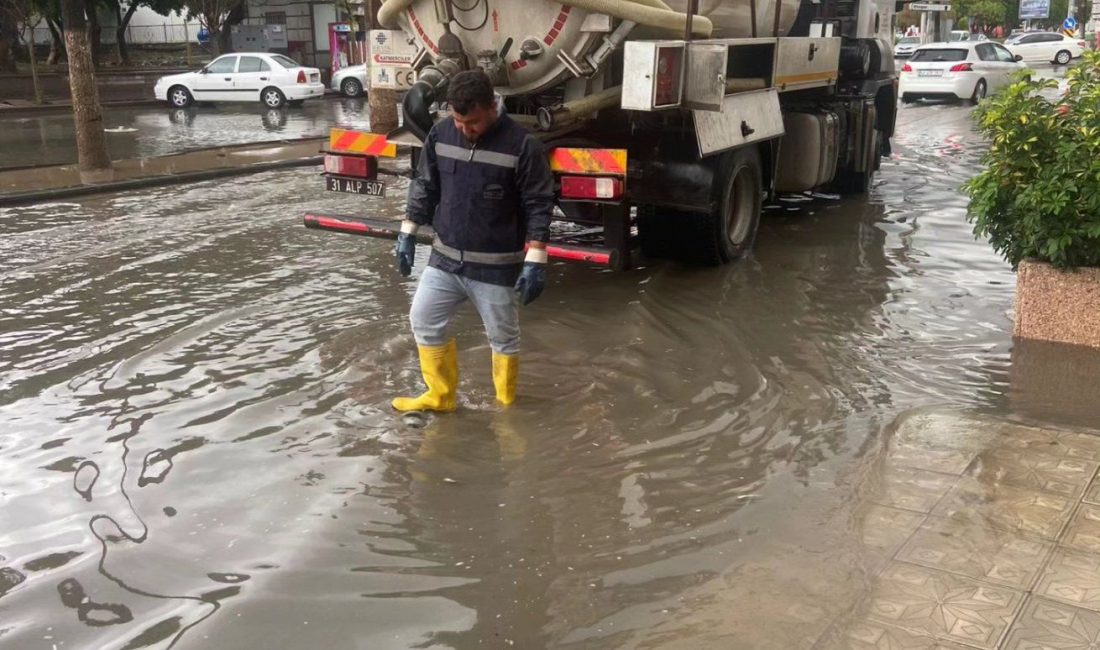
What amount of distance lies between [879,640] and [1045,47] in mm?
43407

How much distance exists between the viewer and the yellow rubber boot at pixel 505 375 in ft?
17.3

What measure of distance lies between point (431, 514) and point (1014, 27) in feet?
325

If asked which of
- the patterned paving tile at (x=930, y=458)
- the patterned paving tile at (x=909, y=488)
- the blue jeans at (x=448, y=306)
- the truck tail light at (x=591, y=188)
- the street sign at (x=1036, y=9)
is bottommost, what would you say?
the patterned paving tile at (x=909, y=488)

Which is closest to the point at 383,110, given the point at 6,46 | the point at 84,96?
the point at 84,96

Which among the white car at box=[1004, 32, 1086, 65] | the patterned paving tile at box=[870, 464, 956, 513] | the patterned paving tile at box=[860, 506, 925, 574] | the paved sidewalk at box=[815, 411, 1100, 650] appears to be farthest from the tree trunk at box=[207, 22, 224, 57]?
the patterned paving tile at box=[860, 506, 925, 574]

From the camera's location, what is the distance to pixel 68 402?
5.38m

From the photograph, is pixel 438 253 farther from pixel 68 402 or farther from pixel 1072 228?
pixel 1072 228

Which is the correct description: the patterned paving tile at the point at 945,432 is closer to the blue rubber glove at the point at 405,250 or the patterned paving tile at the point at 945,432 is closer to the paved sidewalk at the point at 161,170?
the blue rubber glove at the point at 405,250

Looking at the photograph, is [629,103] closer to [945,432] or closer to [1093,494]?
[945,432]

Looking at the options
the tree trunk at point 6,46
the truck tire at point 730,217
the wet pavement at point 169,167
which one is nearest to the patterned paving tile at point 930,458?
the truck tire at point 730,217

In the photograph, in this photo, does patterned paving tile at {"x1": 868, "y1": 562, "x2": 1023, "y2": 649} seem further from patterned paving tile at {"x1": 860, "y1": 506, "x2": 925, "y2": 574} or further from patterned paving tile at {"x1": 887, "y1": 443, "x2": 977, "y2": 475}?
patterned paving tile at {"x1": 887, "y1": 443, "x2": 977, "y2": 475}

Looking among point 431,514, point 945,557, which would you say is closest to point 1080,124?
point 945,557

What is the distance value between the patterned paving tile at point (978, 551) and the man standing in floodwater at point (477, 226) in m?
2.06

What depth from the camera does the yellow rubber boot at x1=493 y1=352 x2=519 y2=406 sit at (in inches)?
207
